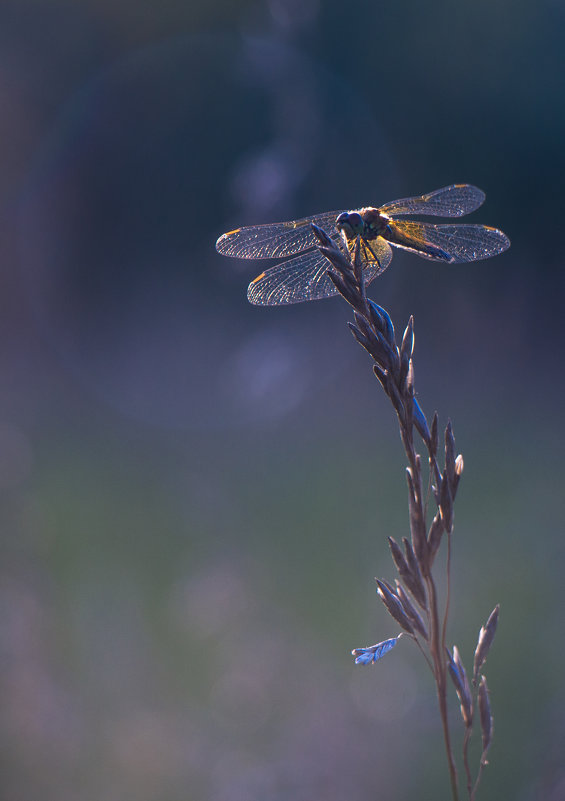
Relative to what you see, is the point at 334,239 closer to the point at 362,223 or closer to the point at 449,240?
the point at 362,223

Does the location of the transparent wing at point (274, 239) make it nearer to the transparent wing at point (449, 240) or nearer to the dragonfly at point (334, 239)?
the dragonfly at point (334, 239)

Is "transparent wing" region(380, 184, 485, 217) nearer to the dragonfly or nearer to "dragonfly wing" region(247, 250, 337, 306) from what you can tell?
the dragonfly

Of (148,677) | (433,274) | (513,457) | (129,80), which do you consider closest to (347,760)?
(148,677)

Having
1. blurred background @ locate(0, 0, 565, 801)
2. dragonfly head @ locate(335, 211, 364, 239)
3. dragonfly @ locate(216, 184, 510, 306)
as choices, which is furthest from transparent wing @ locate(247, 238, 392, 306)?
blurred background @ locate(0, 0, 565, 801)

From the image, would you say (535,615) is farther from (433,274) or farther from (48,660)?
(433,274)

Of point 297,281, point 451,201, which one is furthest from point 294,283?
point 451,201

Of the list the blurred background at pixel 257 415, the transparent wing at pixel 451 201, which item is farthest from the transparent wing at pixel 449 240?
the blurred background at pixel 257 415
